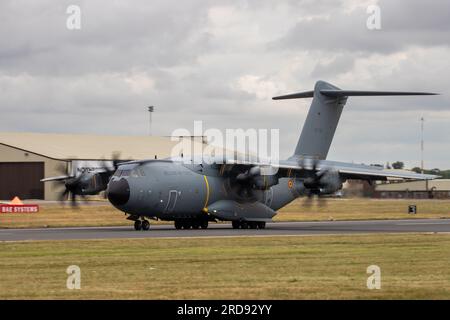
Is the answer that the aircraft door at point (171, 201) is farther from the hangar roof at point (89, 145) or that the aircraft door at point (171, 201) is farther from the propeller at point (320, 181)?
the hangar roof at point (89, 145)

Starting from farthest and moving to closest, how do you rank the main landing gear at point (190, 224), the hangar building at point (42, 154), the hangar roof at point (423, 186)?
1. the hangar roof at point (423, 186)
2. the hangar building at point (42, 154)
3. the main landing gear at point (190, 224)

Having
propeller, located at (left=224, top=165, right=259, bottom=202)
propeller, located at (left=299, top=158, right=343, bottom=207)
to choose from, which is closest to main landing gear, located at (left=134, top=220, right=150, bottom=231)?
propeller, located at (left=224, top=165, right=259, bottom=202)

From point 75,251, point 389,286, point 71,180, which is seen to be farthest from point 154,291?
point 71,180

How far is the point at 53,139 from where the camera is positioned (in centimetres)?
11325

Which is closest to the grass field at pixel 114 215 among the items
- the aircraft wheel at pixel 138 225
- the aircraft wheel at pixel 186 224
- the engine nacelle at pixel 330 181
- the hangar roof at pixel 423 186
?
the engine nacelle at pixel 330 181

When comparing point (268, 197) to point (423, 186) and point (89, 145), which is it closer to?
point (89, 145)

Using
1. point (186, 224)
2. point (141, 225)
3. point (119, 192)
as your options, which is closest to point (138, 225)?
point (141, 225)

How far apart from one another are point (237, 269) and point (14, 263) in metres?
6.67

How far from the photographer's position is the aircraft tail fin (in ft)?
174

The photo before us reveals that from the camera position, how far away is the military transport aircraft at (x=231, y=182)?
46.1 meters

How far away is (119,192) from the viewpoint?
44.8m

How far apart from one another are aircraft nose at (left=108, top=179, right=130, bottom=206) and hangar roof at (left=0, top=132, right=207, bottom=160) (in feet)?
186

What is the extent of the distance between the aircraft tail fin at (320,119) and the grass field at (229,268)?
16.7 meters
